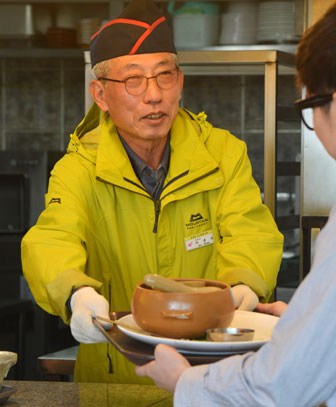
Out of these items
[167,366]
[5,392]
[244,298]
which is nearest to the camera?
[167,366]

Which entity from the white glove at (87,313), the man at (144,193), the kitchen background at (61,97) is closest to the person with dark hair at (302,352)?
the white glove at (87,313)

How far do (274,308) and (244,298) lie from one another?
0.13 m

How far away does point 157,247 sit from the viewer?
178 cm

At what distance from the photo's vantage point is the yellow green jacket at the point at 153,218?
172cm

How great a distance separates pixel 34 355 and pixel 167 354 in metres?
2.37

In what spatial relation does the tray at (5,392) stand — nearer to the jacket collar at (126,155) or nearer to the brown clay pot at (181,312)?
the brown clay pot at (181,312)

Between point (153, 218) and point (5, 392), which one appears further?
point (153, 218)

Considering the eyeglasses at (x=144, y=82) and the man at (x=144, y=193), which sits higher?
the eyeglasses at (x=144, y=82)

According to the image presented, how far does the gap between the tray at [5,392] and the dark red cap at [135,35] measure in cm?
86

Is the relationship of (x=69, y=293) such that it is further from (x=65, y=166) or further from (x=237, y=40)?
(x=237, y=40)

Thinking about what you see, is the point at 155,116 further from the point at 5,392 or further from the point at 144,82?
the point at 5,392

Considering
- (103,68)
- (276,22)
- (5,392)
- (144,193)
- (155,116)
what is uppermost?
(276,22)

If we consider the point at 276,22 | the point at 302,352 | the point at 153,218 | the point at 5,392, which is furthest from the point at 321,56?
the point at 276,22

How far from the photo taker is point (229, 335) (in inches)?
40.1
